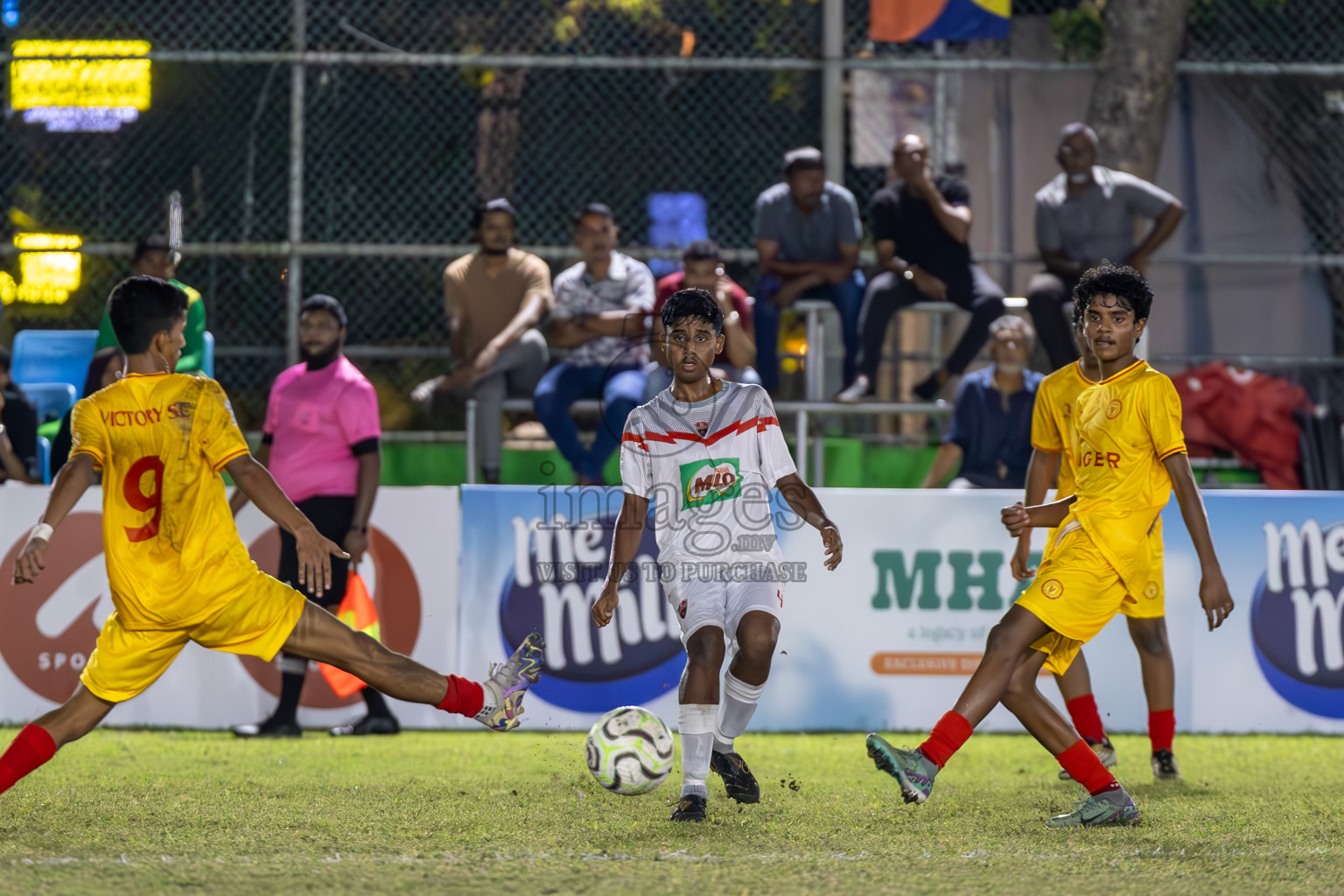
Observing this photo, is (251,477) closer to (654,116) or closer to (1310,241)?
(654,116)

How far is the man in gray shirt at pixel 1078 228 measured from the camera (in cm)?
1034

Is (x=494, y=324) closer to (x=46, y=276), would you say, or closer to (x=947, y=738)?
(x=46, y=276)

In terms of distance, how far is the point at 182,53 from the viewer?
10859 millimetres

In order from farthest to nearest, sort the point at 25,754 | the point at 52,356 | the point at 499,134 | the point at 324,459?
the point at 499,134 < the point at 52,356 < the point at 324,459 < the point at 25,754

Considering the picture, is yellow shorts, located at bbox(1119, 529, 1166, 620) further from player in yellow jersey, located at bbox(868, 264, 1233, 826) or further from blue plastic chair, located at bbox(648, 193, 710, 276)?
blue plastic chair, located at bbox(648, 193, 710, 276)

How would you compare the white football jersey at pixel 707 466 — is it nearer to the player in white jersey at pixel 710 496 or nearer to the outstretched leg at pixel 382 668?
the player in white jersey at pixel 710 496

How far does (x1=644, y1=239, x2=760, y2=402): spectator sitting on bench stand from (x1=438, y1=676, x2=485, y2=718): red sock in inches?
163

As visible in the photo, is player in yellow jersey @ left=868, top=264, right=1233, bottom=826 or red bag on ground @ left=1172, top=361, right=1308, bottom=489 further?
red bag on ground @ left=1172, top=361, right=1308, bottom=489

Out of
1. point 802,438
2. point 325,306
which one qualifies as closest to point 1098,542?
point 325,306

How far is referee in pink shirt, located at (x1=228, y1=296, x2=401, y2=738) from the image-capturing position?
7957 mm

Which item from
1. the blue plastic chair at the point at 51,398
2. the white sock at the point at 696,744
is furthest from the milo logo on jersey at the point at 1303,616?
the blue plastic chair at the point at 51,398

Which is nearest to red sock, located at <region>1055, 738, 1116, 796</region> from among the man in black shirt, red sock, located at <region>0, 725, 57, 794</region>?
red sock, located at <region>0, 725, 57, 794</region>

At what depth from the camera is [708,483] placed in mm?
5750

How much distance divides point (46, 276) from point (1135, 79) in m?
8.29
